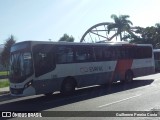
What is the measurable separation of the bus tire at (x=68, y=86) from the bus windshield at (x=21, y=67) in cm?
273

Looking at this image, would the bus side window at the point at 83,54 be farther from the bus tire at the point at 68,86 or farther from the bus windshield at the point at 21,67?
the bus windshield at the point at 21,67

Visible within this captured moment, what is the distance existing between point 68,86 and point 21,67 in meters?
3.30

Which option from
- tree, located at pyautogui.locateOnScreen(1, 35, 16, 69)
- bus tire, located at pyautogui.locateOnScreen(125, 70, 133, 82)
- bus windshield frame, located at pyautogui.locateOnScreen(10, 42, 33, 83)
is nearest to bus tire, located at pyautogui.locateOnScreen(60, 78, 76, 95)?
bus windshield frame, located at pyautogui.locateOnScreen(10, 42, 33, 83)

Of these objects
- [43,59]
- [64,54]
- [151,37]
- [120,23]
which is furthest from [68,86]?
[151,37]

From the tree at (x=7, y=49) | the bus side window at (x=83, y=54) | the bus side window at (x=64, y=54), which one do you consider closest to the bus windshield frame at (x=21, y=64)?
the bus side window at (x=64, y=54)

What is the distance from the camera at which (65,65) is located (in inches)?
713

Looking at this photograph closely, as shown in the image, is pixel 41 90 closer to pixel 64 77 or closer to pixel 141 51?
pixel 64 77

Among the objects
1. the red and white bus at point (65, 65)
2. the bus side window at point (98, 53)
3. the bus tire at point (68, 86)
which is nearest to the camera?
the red and white bus at point (65, 65)

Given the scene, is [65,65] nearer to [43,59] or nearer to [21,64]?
[43,59]

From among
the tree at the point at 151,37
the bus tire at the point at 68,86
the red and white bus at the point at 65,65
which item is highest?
the tree at the point at 151,37

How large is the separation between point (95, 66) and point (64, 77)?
10.3 ft

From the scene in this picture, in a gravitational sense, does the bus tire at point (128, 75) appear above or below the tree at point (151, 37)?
below

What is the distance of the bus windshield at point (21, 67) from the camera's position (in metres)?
16.0

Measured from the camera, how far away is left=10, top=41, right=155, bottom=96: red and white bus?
1606 cm
